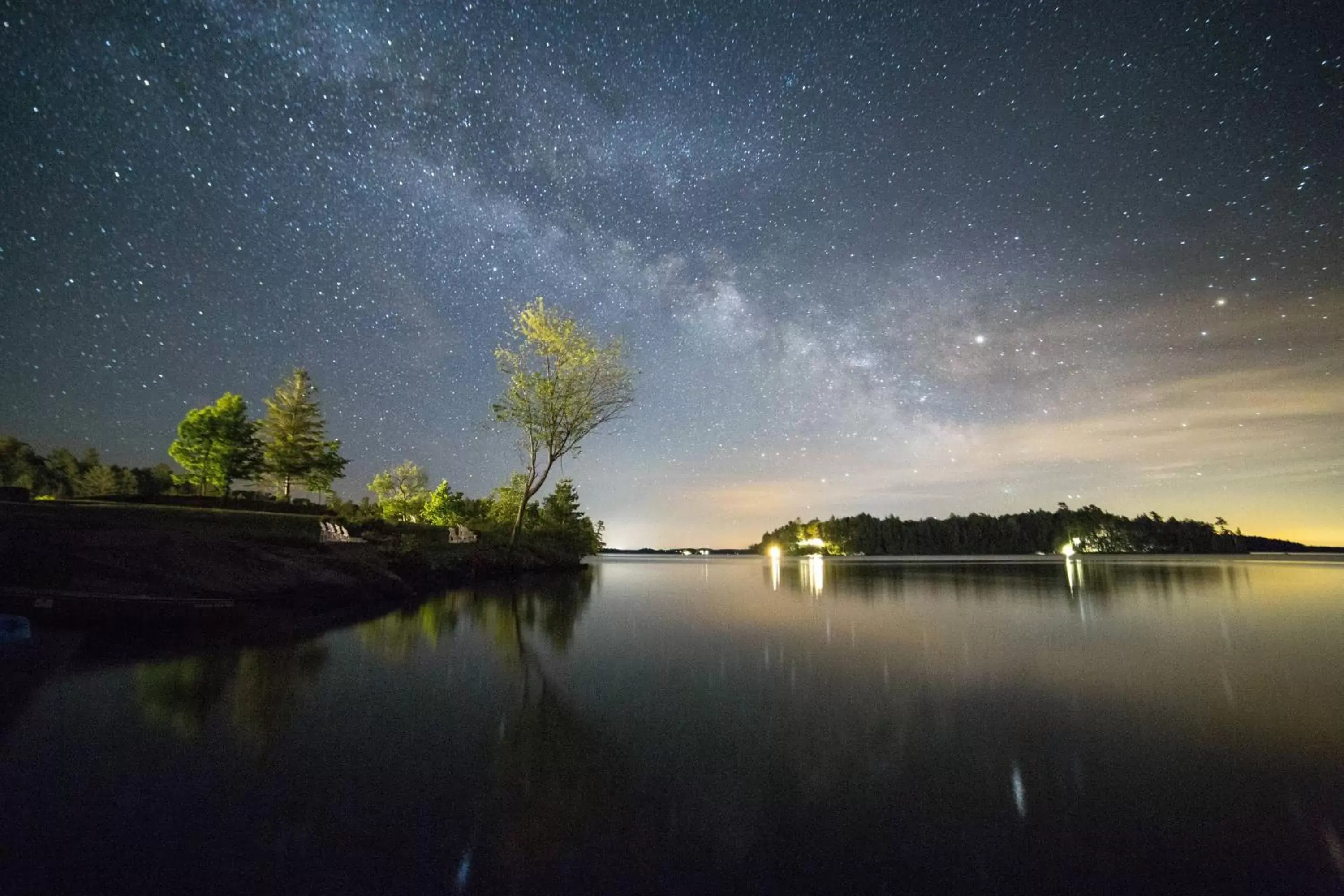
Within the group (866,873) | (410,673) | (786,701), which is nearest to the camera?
(866,873)

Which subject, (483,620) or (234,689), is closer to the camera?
(234,689)

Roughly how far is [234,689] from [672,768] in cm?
528

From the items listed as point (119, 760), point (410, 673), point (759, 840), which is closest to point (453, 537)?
point (410, 673)

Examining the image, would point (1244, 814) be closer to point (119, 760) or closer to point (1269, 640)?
point (119, 760)

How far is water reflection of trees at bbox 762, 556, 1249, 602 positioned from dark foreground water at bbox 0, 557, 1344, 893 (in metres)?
9.24

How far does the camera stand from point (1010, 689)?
6258mm

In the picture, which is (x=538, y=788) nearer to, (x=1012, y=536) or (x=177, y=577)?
(x=177, y=577)

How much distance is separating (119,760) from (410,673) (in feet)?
9.57

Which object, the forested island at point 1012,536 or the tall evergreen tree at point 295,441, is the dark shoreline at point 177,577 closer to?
the tall evergreen tree at point 295,441

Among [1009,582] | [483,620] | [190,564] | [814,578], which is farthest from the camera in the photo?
[814,578]

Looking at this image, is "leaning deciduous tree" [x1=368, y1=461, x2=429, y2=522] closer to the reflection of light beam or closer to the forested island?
the reflection of light beam

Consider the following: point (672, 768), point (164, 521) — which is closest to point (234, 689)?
point (672, 768)

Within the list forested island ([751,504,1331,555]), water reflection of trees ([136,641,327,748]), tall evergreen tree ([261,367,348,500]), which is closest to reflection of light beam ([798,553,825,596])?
water reflection of trees ([136,641,327,748])

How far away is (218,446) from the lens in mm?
49312
